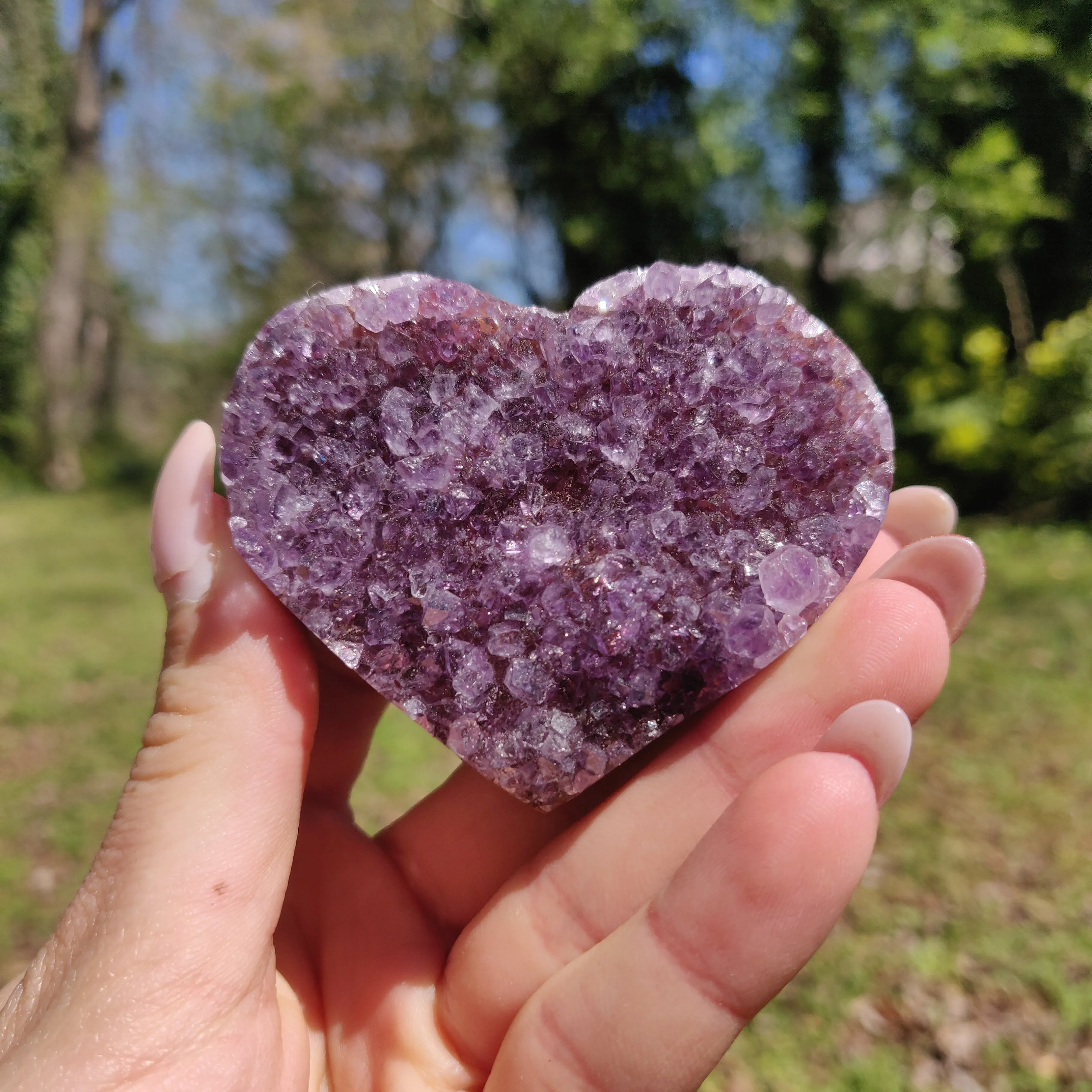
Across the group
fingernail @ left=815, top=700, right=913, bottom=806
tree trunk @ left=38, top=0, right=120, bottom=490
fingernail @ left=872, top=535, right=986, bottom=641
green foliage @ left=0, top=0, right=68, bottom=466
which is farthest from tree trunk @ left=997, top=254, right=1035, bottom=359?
green foliage @ left=0, top=0, right=68, bottom=466

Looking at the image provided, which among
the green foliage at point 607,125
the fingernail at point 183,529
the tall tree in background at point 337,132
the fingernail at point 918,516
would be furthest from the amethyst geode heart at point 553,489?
the tall tree in background at point 337,132

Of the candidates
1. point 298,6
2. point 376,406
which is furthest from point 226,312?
point 376,406

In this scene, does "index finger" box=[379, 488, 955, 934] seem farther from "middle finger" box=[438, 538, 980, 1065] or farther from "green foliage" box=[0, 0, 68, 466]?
"green foliage" box=[0, 0, 68, 466]

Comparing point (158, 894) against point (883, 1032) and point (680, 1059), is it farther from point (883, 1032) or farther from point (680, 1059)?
point (883, 1032)

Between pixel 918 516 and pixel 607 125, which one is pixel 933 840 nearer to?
pixel 918 516

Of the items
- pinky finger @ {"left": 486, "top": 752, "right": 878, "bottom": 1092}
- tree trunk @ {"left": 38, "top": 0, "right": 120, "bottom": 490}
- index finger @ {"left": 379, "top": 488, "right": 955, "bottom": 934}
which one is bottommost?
tree trunk @ {"left": 38, "top": 0, "right": 120, "bottom": 490}

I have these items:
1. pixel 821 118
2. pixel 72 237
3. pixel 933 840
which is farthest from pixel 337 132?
pixel 933 840

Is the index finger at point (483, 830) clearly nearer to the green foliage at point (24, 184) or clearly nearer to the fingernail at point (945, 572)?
the fingernail at point (945, 572)
